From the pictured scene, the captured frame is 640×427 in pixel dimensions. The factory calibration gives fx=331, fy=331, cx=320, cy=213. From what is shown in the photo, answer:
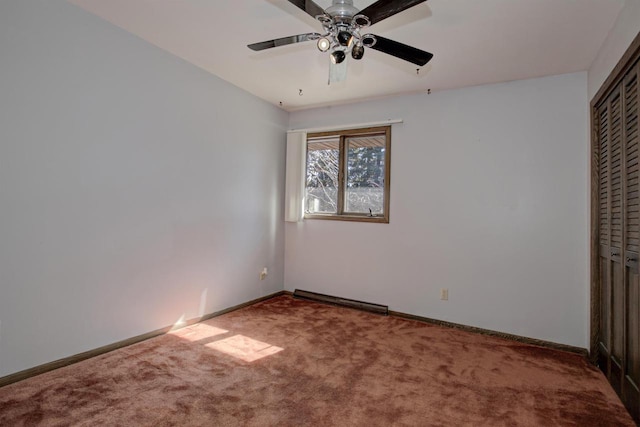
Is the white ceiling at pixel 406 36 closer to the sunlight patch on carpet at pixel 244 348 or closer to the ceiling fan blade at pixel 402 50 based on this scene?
the ceiling fan blade at pixel 402 50

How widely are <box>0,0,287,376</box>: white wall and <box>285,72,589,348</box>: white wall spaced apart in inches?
62.3

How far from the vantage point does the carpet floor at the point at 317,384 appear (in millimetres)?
1854

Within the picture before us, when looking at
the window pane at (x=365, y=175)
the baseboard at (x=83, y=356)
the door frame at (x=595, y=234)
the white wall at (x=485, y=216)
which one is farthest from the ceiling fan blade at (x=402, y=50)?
the baseboard at (x=83, y=356)

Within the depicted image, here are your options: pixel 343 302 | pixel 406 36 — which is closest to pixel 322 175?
pixel 343 302

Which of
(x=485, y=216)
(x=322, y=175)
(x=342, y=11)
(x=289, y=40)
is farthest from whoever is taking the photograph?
(x=322, y=175)

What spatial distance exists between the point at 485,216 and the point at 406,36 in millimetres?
1886

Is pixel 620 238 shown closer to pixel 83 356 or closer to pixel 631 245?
pixel 631 245

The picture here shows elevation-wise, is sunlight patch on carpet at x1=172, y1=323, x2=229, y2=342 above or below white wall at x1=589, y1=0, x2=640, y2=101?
below

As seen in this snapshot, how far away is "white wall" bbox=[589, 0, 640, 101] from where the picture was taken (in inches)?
74.9

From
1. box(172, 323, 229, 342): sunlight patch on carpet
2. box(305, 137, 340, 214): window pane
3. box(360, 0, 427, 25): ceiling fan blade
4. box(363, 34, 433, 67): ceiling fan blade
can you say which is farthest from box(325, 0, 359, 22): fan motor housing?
box(172, 323, 229, 342): sunlight patch on carpet

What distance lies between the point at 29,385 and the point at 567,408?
131 inches

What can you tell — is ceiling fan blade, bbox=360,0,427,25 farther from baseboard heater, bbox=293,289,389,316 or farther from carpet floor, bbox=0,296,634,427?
baseboard heater, bbox=293,289,389,316

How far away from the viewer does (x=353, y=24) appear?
5.70ft

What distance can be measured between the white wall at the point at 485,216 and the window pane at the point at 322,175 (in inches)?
14.1
